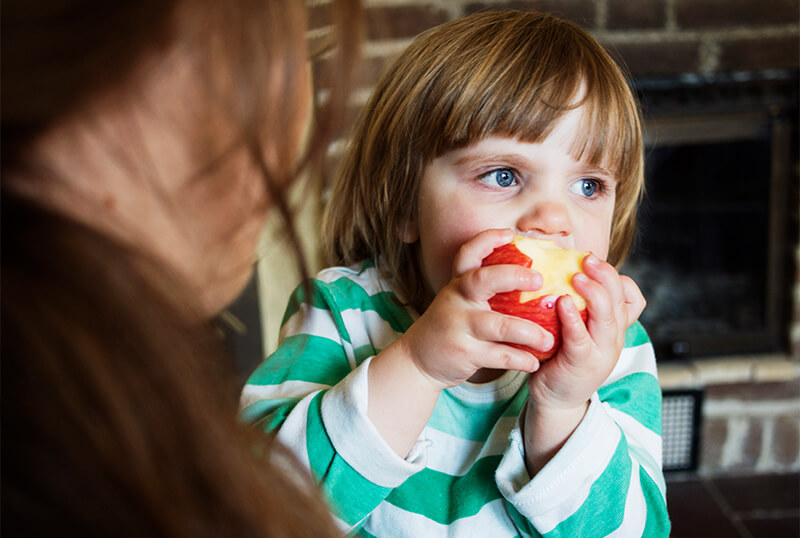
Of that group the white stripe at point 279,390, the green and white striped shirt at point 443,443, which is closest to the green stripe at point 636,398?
the green and white striped shirt at point 443,443

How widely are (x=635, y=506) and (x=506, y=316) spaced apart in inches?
9.2

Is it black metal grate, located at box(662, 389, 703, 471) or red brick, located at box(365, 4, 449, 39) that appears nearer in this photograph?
red brick, located at box(365, 4, 449, 39)

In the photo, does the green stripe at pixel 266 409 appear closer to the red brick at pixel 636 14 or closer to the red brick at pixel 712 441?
the red brick at pixel 636 14

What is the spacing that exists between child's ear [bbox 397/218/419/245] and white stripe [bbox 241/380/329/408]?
0.67 feet

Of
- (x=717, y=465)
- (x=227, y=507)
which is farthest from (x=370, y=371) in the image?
(x=717, y=465)

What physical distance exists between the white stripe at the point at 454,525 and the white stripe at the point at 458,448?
0.05m

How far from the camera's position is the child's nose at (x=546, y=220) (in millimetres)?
699

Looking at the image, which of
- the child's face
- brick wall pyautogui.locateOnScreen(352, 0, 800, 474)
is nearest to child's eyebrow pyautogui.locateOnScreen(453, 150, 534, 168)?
the child's face

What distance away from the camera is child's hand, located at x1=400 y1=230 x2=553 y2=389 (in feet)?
1.98

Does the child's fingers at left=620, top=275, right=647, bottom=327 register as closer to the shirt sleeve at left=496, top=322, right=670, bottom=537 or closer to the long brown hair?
the shirt sleeve at left=496, top=322, right=670, bottom=537

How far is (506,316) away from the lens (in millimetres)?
611

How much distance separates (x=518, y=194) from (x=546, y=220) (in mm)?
45

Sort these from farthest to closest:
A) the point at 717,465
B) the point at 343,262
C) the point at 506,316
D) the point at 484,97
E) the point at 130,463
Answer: the point at 717,465 < the point at 343,262 < the point at 484,97 < the point at 506,316 < the point at 130,463

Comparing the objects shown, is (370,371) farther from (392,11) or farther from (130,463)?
(392,11)
